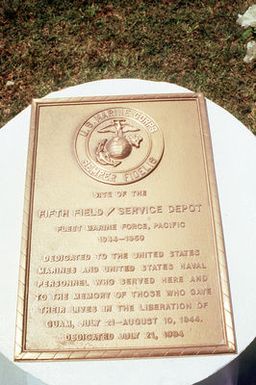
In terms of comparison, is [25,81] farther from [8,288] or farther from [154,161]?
[8,288]

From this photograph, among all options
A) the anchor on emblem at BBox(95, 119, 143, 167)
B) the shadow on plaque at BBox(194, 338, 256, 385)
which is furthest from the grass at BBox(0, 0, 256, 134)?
the shadow on plaque at BBox(194, 338, 256, 385)

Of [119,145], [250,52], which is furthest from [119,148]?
[250,52]

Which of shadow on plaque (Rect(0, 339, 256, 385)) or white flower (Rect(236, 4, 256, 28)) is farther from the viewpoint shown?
white flower (Rect(236, 4, 256, 28))

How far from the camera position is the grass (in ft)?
14.1

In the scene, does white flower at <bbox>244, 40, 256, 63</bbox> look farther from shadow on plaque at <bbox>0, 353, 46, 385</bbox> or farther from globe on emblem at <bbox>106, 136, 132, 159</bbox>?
shadow on plaque at <bbox>0, 353, 46, 385</bbox>

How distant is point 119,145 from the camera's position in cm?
258

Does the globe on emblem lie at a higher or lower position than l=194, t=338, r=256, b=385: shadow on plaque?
higher

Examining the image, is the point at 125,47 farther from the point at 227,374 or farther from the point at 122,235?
the point at 227,374

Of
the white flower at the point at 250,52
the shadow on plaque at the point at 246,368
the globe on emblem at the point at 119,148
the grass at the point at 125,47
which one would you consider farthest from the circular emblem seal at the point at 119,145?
the white flower at the point at 250,52

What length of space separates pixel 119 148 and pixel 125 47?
2.33m

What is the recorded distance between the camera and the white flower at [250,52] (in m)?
4.40

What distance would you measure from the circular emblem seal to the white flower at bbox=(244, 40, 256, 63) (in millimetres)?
2129

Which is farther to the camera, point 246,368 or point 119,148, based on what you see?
point 246,368

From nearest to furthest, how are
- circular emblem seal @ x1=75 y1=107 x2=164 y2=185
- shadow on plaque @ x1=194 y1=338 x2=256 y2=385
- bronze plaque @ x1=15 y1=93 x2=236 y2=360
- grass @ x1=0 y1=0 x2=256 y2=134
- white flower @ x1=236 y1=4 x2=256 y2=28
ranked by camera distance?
bronze plaque @ x1=15 y1=93 x2=236 y2=360 → circular emblem seal @ x1=75 y1=107 x2=164 y2=185 → shadow on plaque @ x1=194 y1=338 x2=256 y2=385 → grass @ x1=0 y1=0 x2=256 y2=134 → white flower @ x1=236 y1=4 x2=256 y2=28
